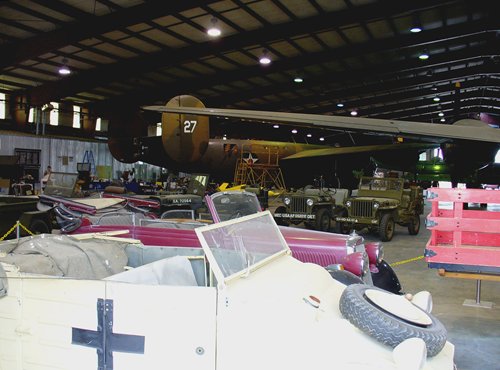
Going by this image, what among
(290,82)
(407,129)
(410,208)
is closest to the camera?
(407,129)

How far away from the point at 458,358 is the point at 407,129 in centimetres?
777

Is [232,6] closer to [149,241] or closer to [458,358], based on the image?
[149,241]

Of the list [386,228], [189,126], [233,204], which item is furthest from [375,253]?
[189,126]

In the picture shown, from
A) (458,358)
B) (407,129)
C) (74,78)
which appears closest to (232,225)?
(458,358)

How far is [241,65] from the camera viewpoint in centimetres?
2180

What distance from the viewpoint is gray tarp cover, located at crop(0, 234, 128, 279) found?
356 centimetres

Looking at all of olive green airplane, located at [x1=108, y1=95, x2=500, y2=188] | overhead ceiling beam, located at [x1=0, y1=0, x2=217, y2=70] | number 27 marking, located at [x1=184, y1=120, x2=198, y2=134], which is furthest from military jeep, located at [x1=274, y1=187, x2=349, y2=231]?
overhead ceiling beam, located at [x1=0, y1=0, x2=217, y2=70]

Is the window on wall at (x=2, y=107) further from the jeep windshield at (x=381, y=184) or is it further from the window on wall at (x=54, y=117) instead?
the jeep windshield at (x=381, y=184)

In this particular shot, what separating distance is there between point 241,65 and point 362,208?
11.3 meters

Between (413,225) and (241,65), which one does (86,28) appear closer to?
(241,65)

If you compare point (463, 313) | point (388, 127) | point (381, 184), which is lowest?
point (463, 313)

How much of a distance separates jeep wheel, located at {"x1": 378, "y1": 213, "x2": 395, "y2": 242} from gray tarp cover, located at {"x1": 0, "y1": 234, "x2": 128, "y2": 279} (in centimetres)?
939

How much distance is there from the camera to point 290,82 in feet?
80.8

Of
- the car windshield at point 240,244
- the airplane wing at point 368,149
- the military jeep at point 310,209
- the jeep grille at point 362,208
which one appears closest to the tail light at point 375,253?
the car windshield at point 240,244
